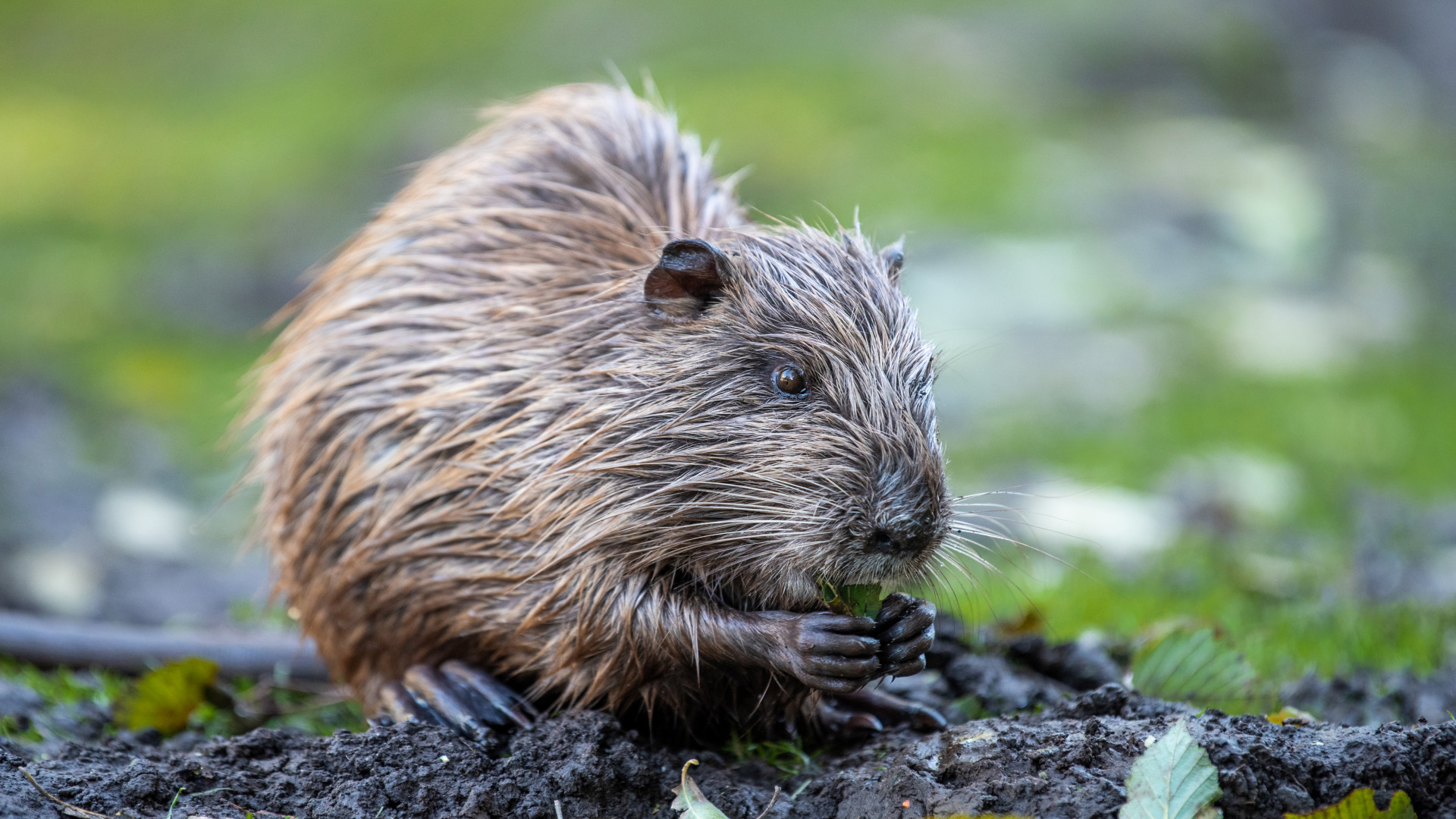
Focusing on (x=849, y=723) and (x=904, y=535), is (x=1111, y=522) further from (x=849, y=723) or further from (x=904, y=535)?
(x=904, y=535)

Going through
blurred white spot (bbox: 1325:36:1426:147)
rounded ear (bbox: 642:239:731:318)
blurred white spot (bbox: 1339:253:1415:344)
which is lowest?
rounded ear (bbox: 642:239:731:318)

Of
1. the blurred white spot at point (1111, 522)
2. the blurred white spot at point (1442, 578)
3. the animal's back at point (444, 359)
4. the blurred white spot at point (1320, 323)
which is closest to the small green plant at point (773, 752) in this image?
the animal's back at point (444, 359)

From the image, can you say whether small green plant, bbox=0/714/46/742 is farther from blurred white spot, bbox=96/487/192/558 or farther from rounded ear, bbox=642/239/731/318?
blurred white spot, bbox=96/487/192/558

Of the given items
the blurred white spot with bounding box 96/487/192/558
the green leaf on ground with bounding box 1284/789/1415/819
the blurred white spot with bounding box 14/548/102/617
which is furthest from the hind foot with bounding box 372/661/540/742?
the blurred white spot with bounding box 96/487/192/558

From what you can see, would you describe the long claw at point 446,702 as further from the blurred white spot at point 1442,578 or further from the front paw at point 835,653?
the blurred white spot at point 1442,578

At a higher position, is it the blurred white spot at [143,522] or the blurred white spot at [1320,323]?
the blurred white spot at [1320,323]

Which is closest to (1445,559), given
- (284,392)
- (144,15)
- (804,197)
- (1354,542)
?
(1354,542)

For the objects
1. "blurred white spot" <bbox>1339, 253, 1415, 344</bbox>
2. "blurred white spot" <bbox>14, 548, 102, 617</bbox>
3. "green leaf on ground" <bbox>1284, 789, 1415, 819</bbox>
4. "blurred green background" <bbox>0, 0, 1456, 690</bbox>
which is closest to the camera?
"green leaf on ground" <bbox>1284, 789, 1415, 819</bbox>

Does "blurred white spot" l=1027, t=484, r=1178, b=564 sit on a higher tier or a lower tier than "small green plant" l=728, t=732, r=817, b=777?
higher
